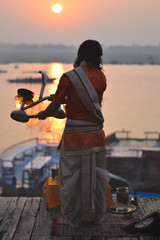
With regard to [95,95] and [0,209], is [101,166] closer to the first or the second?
[95,95]

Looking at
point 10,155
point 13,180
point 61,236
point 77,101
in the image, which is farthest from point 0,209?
point 10,155

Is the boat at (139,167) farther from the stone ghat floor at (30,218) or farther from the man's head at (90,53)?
the man's head at (90,53)

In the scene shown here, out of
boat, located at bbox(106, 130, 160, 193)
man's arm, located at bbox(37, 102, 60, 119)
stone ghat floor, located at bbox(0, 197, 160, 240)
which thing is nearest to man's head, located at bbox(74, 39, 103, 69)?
man's arm, located at bbox(37, 102, 60, 119)

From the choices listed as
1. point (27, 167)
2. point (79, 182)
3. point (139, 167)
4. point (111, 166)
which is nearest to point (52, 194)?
point (79, 182)

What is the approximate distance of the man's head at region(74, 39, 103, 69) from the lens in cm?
372

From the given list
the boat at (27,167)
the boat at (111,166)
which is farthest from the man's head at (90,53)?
the boat at (27,167)

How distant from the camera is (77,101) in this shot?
3.74 m

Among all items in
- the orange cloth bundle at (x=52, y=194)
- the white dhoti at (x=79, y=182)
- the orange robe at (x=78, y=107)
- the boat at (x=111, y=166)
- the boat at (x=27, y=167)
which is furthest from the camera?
the boat at (x=27, y=167)

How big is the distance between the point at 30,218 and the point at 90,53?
6.93 feet

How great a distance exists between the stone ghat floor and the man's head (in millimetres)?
1862

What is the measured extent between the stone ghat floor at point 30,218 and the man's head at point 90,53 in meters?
1.86

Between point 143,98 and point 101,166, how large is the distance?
93933mm

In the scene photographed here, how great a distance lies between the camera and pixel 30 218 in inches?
173

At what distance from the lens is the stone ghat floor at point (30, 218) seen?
12.8 feet
